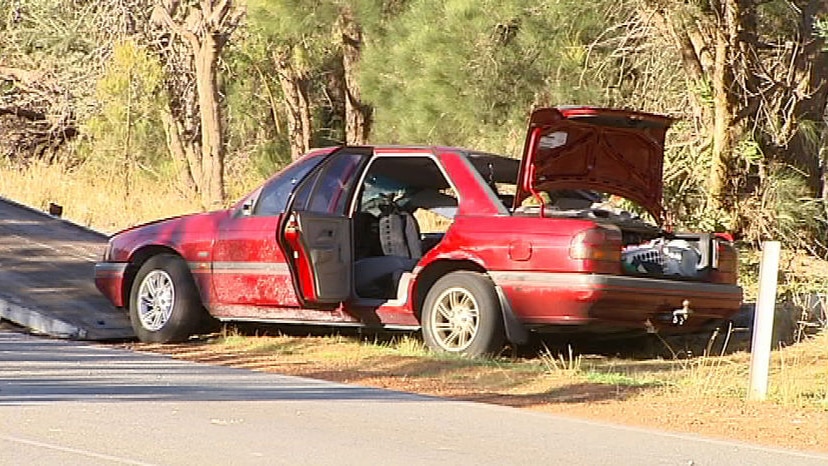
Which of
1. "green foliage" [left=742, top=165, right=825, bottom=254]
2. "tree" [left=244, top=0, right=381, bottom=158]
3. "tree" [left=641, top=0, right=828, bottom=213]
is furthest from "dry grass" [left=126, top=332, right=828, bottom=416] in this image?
"tree" [left=244, top=0, right=381, bottom=158]

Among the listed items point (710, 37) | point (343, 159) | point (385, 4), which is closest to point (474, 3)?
point (385, 4)

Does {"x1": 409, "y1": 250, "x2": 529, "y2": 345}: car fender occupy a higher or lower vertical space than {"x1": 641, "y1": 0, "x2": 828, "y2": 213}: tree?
lower

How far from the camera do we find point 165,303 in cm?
1308

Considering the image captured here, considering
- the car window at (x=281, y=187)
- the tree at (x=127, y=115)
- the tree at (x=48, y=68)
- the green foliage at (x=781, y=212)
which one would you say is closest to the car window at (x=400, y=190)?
the car window at (x=281, y=187)

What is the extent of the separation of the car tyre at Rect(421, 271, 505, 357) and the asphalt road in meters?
1.34

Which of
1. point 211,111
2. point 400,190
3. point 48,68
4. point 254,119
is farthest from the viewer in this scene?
point 48,68

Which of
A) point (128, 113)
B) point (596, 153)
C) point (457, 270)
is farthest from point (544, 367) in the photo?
point (128, 113)

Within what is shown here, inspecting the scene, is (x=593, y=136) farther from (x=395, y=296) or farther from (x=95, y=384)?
(x=95, y=384)

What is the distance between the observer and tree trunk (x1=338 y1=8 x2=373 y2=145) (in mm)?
23391

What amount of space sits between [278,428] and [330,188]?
169 inches

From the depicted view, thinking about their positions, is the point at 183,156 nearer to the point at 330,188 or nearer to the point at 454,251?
the point at 330,188

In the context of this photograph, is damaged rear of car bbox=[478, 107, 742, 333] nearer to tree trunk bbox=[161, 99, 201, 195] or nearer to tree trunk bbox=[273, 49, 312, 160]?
tree trunk bbox=[273, 49, 312, 160]

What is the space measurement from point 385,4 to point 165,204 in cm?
487

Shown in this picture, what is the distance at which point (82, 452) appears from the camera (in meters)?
7.79
